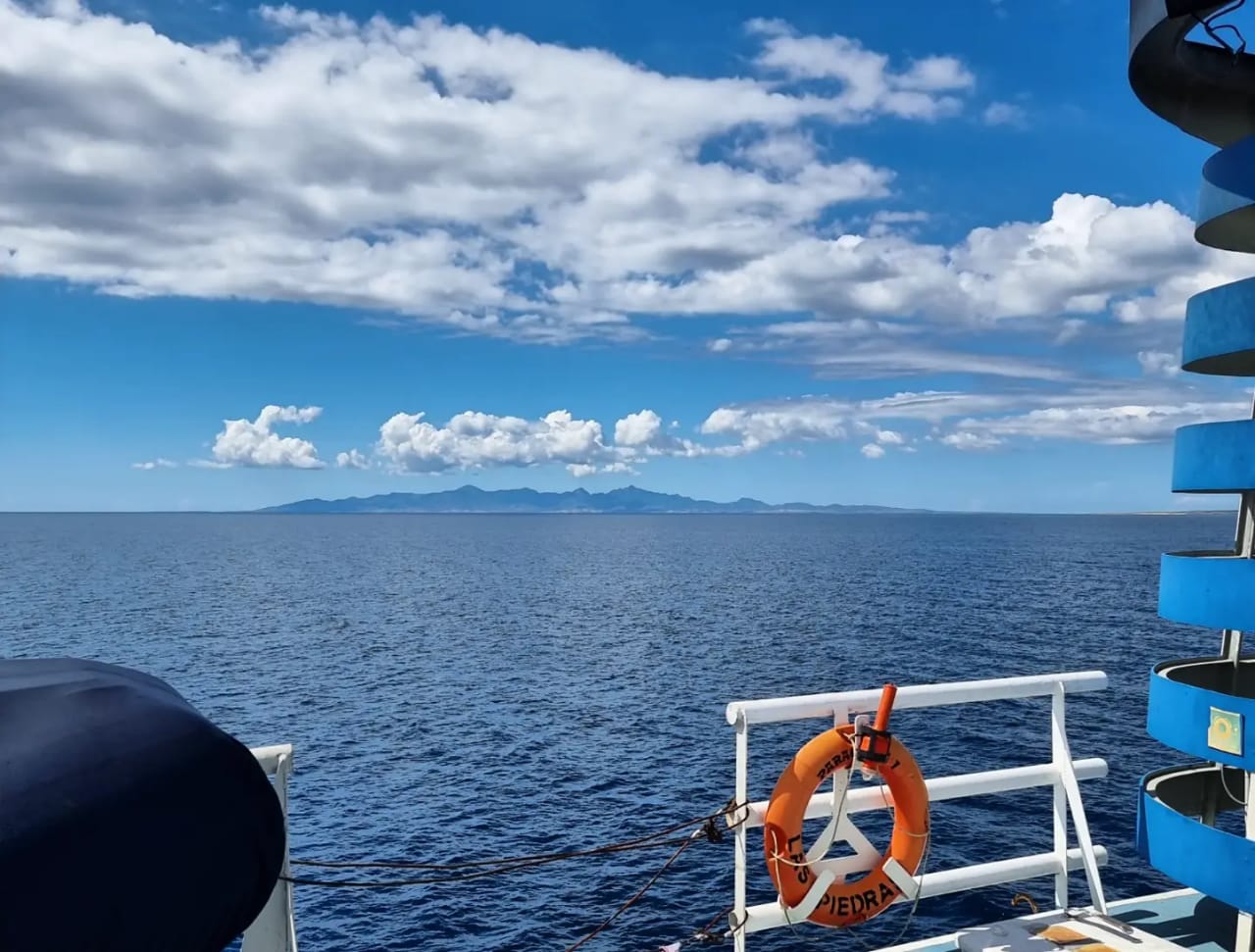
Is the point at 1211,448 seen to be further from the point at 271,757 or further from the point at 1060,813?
the point at 271,757

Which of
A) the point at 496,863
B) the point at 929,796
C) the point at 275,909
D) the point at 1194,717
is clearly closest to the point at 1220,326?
the point at 1194,717

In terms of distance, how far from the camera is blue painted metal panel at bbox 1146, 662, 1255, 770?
17.6ft

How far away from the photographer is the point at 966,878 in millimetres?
5320

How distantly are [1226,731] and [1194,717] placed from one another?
20cm

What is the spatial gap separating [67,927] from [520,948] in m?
15.7

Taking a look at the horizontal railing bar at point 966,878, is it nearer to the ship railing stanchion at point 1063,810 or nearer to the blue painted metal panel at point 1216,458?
the ship railing stanchion at point 1063,810

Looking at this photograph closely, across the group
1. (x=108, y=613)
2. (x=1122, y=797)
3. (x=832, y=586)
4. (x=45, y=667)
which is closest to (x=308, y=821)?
(x=1122, y=797)

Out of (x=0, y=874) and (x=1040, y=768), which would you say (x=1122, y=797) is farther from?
(x=0, y=874)

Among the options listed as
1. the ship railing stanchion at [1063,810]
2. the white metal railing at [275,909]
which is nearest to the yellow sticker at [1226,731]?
the ship railing stanchion at [1063,810]

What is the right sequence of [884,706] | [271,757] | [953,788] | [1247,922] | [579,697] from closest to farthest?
1. [271,757]
2. [884,706]
3. [953,788]
4. [1247,922]
5. [579,697]


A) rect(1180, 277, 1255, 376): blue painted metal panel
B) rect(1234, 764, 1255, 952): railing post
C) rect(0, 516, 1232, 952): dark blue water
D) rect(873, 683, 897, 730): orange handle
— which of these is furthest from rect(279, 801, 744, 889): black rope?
rect(0, 516, 1232, 952): dark blue water

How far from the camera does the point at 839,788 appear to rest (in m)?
5.10

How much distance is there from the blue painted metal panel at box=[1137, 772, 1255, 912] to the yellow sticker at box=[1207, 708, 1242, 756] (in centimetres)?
46

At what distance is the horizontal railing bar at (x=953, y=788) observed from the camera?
5.07 metres
